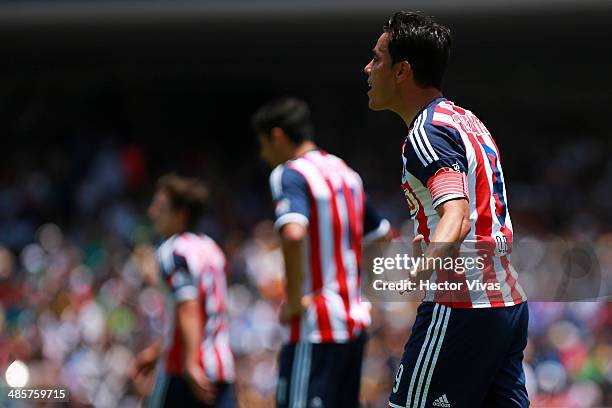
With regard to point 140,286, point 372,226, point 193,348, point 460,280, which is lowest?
point 193,348

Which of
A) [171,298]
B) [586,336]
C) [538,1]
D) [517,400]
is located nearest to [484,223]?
[517,400]

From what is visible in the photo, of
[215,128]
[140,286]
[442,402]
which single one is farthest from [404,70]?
[215,128]

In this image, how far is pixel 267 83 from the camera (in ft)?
58.1

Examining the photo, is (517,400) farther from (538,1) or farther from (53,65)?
(53,65)

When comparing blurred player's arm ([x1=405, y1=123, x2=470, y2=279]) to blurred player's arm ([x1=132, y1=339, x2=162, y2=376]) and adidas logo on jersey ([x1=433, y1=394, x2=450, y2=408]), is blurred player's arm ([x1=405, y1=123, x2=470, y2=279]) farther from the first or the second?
blurred player's arm ([x1=132, y1=339, x2=162, y2=376])

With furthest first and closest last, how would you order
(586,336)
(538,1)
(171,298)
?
(538,1)
(586,336)
(171,298)

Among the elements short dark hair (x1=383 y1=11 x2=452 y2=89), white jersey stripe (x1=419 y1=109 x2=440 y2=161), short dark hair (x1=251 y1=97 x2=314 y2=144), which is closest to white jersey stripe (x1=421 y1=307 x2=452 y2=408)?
white jersey stripe (x1=419 y1=109 x2=440 y2=161)

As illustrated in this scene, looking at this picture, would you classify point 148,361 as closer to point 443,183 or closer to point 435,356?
point 435,356

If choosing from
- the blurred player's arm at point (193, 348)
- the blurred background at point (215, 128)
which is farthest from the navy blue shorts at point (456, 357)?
the blurred background at point (215, 128)

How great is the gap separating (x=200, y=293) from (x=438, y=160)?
3175 millimetres

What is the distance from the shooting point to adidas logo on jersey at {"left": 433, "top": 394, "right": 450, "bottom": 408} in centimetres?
390

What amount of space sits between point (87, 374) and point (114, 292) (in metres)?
1.65

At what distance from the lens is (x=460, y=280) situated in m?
3.91

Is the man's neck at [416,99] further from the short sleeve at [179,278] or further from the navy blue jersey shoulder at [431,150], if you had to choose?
the short sleeve at [179,278]
